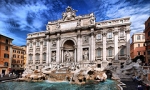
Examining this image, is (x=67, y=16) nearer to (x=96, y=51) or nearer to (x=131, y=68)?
(x=96, y=51)

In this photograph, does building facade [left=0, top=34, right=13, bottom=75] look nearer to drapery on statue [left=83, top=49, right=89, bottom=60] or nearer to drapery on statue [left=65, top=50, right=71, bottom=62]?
drapery on statue [left=65, top=50, right=71, bottom=62]

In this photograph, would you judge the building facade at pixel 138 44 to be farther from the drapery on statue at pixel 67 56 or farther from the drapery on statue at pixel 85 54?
the drapery on statue at pixel 67 56

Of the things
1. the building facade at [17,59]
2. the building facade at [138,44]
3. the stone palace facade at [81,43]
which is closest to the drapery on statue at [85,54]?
the stone palace facade at [81,43]

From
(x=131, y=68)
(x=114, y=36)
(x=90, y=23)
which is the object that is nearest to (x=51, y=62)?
(x=90, y=23)

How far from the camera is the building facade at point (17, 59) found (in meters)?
40.5

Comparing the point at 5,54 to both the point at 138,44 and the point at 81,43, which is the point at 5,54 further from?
the point at 138,44

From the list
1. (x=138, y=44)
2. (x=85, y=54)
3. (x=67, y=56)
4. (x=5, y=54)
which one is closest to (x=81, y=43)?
(x=85, y=54)

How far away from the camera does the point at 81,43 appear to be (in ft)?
99.0

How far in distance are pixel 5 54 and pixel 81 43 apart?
23060 mm

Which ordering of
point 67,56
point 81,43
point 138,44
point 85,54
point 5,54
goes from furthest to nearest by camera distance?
point 138,44 < point 5,54 < point 67,56 < point 81,43 < point 85,54

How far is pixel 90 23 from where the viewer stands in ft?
97.1

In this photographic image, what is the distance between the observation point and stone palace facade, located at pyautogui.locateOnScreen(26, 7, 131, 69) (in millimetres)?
26812

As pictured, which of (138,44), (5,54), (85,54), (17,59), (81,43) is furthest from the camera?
(17,59)

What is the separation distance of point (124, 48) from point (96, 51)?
253 inches
